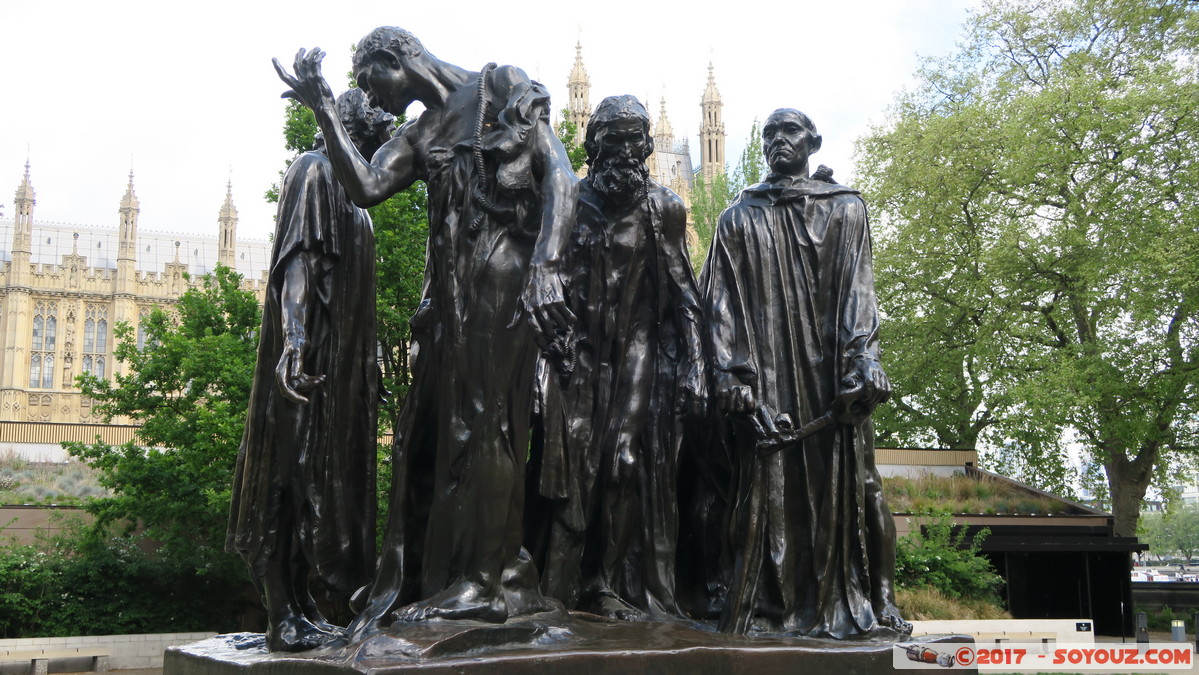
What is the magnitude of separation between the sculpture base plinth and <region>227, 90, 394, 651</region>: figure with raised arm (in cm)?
42

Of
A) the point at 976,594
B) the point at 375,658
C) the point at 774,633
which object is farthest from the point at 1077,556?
the point at 375,658

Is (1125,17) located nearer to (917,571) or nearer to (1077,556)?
(1077,556)

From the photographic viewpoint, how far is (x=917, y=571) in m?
22.8

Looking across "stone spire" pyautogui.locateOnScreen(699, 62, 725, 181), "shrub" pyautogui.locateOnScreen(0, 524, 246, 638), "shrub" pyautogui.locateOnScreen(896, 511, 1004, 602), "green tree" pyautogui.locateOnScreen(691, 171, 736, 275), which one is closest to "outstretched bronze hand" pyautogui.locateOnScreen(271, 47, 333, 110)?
"shrub" pyautogui.locateOnScreen(0, 524, 246, 638)

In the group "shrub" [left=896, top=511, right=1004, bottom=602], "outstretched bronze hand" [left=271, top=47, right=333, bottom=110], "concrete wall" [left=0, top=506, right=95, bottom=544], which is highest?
"outstretched bronze hand" [left=271, top=47, right=333, bottom=110]

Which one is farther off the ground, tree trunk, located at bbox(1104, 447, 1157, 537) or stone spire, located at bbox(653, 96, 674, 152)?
stone spire, located at bbox(653, 96, 674, 152)

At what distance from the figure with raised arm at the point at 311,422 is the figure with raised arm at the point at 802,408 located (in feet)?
5.64

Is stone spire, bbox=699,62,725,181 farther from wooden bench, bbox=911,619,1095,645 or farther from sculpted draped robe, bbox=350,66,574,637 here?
sculpted draped robe, bbox=350,66,574,637

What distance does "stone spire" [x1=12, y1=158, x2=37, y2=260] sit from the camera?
7700 cm

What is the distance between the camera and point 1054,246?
3073 cm

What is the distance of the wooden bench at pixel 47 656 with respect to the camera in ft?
62.8

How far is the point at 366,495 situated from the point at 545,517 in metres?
0.87

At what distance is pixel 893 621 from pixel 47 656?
59.7 ft

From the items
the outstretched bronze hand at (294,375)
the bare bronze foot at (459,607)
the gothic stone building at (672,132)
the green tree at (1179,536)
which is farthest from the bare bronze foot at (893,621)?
the green tree at (1179,536)
